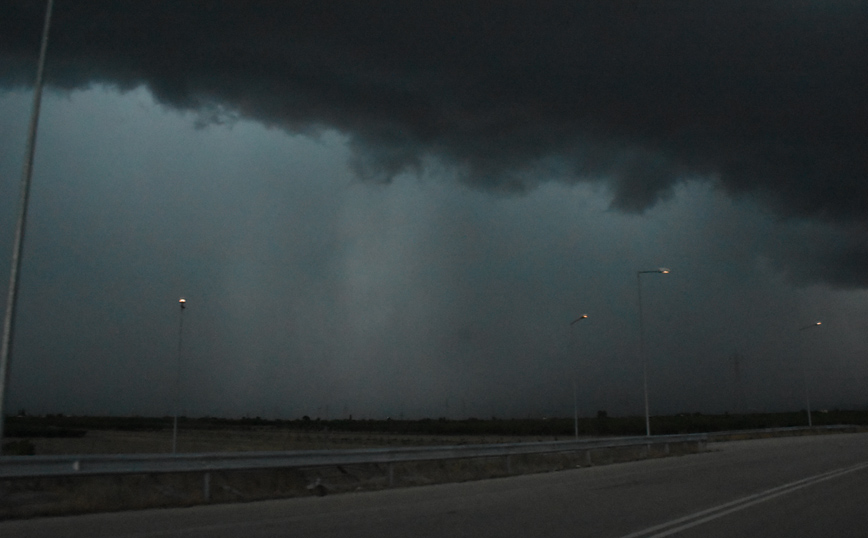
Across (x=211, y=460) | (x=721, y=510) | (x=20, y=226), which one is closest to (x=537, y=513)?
(x=721, y=510)

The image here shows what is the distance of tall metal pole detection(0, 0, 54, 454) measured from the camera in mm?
12500

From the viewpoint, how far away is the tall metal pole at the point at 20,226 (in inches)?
492

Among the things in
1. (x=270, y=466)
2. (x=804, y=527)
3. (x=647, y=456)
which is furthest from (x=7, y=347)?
(x=647, y=456)

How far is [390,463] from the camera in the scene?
19922mm

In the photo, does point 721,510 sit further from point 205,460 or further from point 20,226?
point 20,226

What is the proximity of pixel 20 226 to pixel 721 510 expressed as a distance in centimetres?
1384

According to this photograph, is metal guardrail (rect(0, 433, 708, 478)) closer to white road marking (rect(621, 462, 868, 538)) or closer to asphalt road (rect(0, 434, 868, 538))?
asphalt road (rect(0, 434, 868, 538))

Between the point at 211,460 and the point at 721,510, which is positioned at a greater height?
the point at 211,460

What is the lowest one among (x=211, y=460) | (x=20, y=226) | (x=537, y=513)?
(x=537, y=513)

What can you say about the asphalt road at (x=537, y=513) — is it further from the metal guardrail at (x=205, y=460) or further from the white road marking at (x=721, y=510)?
the metal guardrail at (x=205, y=460)

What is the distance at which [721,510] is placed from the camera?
44.9 feet

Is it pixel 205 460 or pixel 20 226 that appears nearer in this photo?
pixel 20 226

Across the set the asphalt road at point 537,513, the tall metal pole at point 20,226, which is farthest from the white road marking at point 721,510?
the tall metal pole at point 20,226

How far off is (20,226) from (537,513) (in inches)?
422
